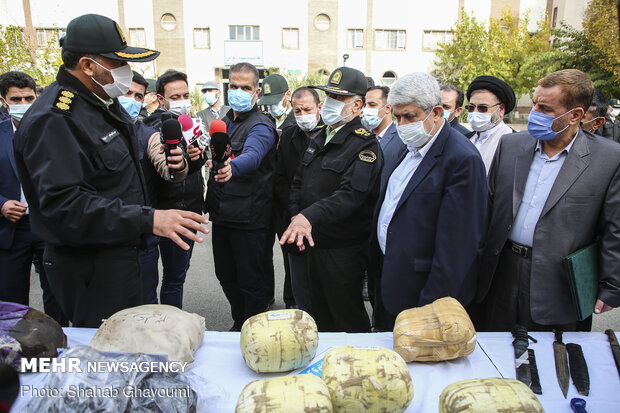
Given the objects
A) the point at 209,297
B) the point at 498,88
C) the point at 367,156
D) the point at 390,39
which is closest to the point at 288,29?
the point at 390,39

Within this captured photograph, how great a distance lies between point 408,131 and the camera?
2.48 meters

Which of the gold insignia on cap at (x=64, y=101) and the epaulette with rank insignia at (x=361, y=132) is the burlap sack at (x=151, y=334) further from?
the epaulette with rank insignia at (x=361, y=132)

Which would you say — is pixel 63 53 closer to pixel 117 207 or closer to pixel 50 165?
pixel 50 165

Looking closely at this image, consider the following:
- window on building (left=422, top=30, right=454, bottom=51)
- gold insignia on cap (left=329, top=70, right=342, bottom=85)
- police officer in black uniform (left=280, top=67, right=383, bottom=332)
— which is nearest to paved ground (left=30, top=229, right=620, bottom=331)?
police officer in black uniform (left=280, top=67, right=383, bottom=332)

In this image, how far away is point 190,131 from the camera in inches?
112

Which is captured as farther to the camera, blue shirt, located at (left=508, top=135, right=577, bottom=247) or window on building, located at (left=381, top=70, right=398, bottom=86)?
window on building, located at (left=381, top=70, right=398, bottom=86)

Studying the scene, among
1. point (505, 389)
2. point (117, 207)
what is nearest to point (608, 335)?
point (505, 389)

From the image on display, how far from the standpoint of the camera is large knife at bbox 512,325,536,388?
171 cm

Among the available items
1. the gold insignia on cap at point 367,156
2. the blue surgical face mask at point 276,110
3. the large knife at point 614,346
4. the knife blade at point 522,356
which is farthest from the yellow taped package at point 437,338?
the blue surgical face mask at point 276,110

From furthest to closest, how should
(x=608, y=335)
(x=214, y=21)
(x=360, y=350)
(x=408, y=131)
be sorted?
(x=214, y=21) → (x=408, y=131) → (x=608, y=335) → (x=360, y=350)

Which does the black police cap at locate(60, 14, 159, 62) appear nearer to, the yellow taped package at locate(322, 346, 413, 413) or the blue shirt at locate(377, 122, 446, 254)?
the blue shirt at locate(377, 122, 446, 254)

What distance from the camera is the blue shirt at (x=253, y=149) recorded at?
10.6ft

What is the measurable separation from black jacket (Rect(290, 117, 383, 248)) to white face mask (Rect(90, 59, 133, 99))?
1342mm

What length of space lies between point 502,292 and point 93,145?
96.1 inches
